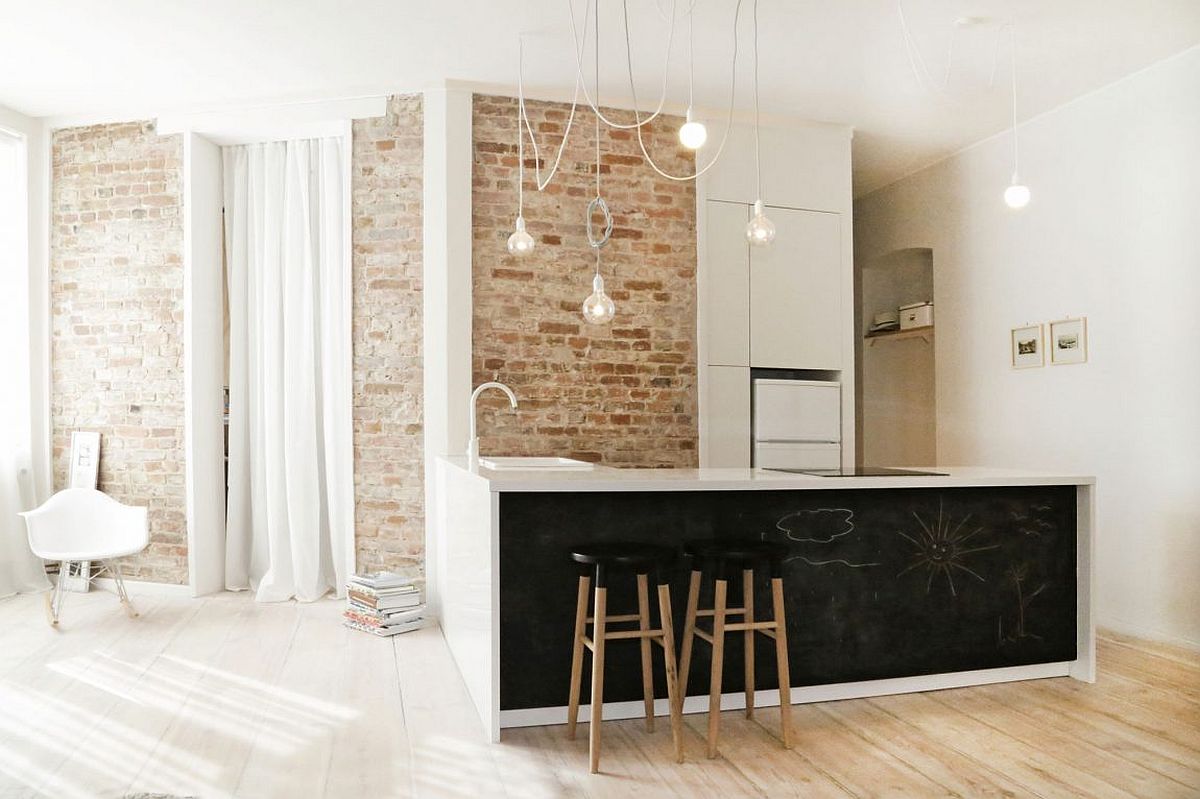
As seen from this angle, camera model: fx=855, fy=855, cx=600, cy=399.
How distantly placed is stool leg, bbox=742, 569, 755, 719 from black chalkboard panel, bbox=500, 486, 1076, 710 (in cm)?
11

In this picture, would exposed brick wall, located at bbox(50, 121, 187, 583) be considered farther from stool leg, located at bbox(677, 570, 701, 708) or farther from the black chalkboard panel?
stool leg, located at bbox(677, 570, 701, 708)

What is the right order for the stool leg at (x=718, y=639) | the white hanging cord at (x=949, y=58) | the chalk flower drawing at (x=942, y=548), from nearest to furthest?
the stool leg at (x=718, y=639)
the chalk flower drawing at (x=942, y=548)
the white hanging cord at (x=949, y=58)

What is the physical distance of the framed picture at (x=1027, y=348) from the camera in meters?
5.40

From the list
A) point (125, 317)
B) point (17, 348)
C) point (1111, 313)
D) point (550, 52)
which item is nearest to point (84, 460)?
point (17, 348)

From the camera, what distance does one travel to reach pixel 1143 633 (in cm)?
470

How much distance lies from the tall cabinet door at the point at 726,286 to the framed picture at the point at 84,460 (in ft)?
13.0

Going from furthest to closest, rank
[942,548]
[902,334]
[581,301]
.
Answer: [902,334] → [581,301] → [942,548]

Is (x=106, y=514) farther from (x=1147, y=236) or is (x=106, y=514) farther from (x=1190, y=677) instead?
(x=1147, y=236)

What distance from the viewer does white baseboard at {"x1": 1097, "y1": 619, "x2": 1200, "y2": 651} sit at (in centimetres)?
446

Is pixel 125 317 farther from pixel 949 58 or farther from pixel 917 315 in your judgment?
pixel 917 315

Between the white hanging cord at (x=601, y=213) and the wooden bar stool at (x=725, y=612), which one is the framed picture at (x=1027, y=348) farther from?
the wooden bar stool at (x=725, y=612)

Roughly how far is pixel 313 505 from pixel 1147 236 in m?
5.14

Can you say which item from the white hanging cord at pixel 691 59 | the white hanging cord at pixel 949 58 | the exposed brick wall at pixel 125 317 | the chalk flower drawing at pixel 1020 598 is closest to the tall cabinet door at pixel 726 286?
the white hanging cord at pixel 691 59

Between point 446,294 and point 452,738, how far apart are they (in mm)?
2649
